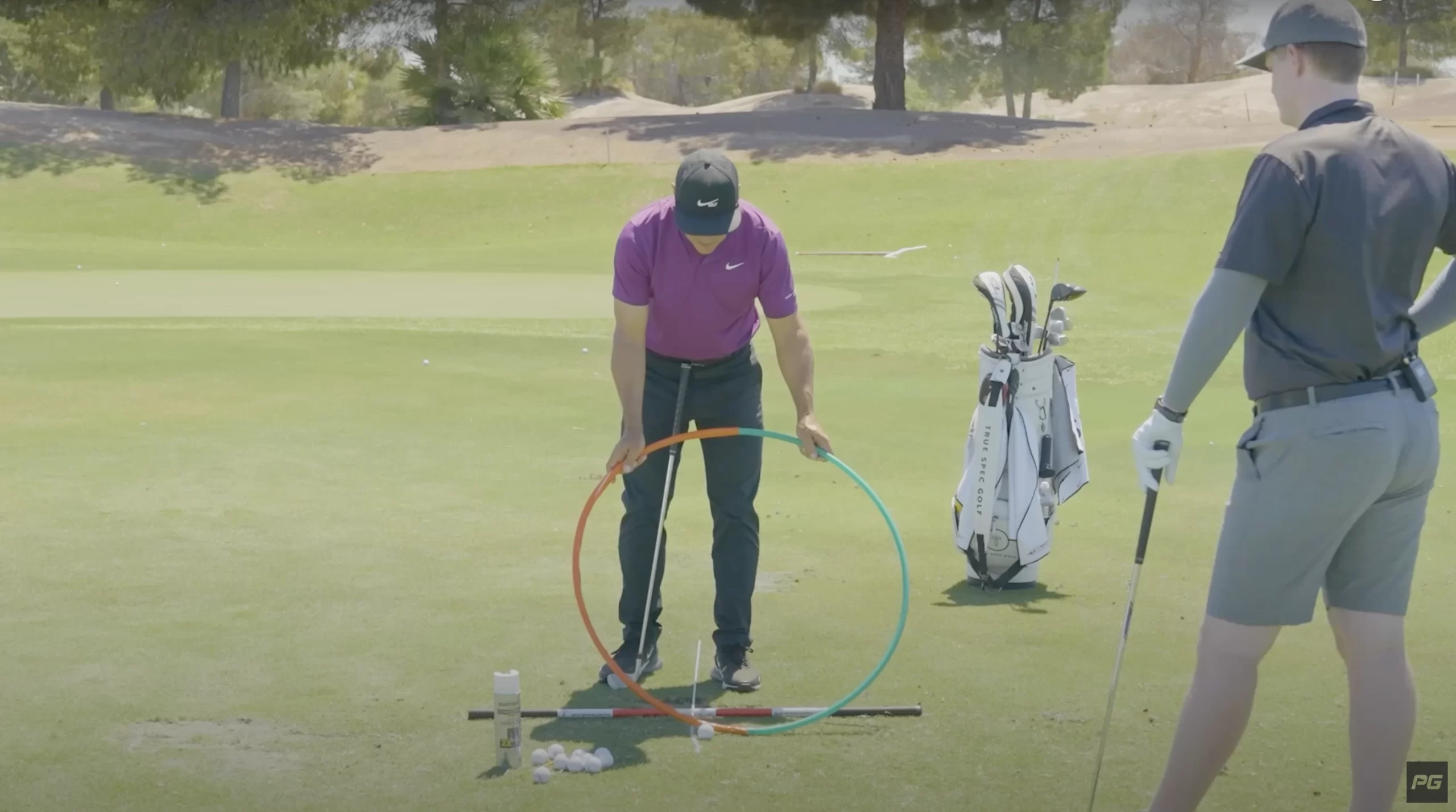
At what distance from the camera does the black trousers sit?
234 inches

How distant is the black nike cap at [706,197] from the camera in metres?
5.36

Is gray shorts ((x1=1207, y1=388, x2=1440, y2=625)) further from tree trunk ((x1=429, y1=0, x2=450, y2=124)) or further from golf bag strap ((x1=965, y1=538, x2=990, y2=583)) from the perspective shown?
tree trunk ((x1=429, y1=0, x2=450, y2=124))

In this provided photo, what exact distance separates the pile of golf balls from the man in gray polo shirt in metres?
1.56

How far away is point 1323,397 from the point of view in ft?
13.2

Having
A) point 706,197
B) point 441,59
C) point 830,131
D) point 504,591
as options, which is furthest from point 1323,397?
point 441,59

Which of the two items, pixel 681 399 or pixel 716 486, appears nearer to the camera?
pixel 681 399

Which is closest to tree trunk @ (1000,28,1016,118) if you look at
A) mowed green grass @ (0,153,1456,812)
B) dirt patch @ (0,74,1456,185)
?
dirt patch @ (0,74,1456,185)

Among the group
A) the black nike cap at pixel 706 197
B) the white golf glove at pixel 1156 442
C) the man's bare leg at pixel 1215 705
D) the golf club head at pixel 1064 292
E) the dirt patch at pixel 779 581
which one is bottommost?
the dirt patch at pixel 779 581

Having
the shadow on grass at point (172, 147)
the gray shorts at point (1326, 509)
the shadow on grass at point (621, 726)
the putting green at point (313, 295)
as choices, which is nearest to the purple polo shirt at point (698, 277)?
the shadow on grass at point (621, 726)

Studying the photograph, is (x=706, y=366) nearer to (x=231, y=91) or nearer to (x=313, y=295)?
(x=313, y=295)

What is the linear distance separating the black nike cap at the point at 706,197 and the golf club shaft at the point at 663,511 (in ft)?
2.03

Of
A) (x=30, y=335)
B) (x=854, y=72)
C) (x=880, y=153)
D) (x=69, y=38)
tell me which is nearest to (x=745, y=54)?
(x=854, y=72)

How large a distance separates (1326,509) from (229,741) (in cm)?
318

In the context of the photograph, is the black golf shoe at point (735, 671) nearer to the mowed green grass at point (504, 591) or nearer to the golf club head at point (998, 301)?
the mowed green grass at point (504, 591)
